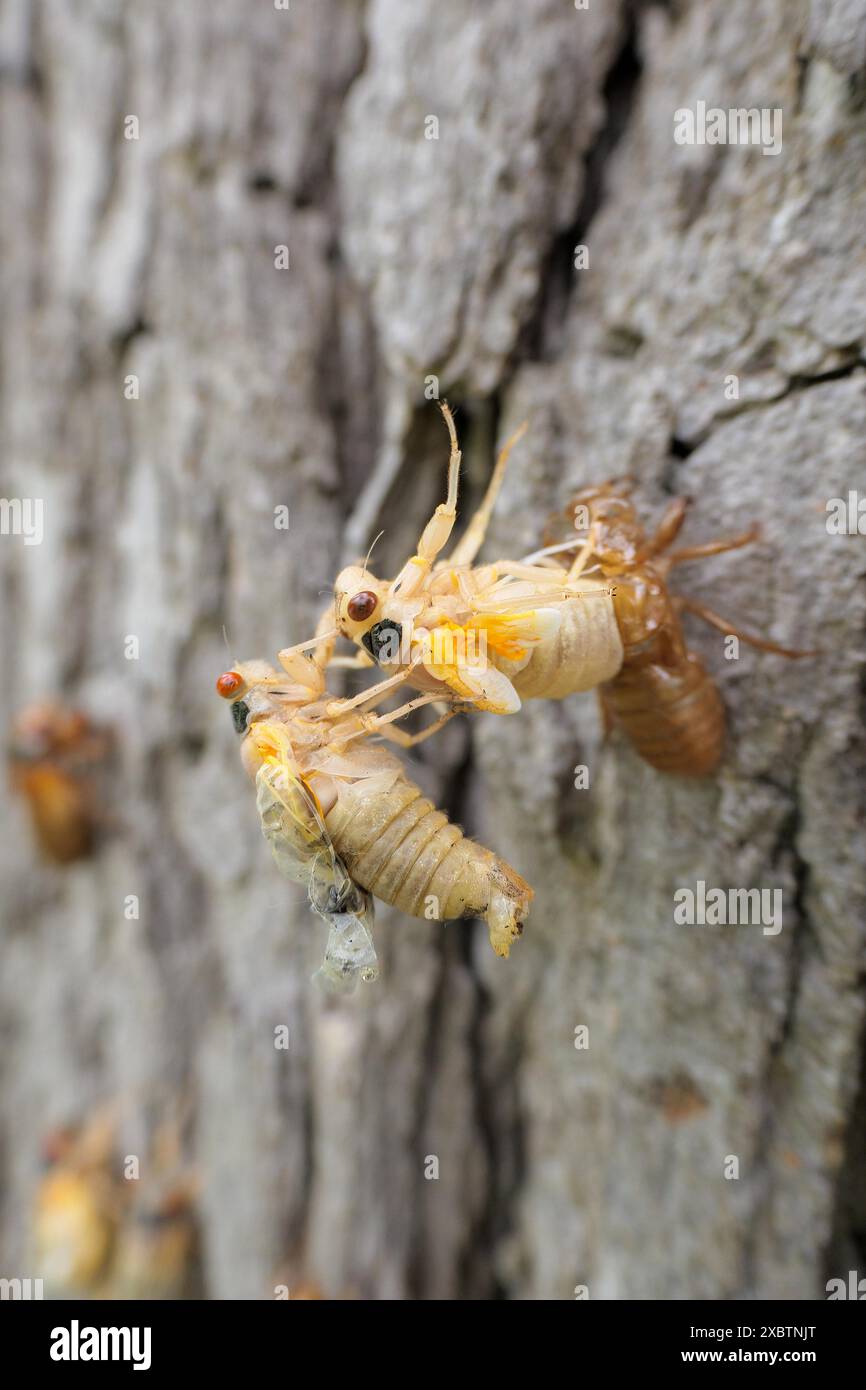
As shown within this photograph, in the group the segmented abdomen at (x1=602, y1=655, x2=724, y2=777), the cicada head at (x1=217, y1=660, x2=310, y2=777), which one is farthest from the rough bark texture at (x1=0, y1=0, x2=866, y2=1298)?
the cicada head at (x1=217, y1=660, x2=310, y2=777)

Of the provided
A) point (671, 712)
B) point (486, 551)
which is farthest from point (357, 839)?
point (486, 551)

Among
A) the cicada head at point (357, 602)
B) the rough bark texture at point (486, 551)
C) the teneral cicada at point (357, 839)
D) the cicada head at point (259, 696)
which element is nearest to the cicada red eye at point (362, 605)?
the cicada head at point (357, 602)

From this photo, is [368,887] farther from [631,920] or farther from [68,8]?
[68,8]

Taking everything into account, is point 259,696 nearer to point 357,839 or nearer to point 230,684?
point 230,684

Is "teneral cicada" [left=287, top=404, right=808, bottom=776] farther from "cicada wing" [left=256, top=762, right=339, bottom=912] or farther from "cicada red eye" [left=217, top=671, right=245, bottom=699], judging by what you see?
"cicada wing" [left=256, top=762, right=339, bottom=912]

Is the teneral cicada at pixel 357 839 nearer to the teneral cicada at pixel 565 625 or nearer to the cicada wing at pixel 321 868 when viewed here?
the cicada wing at pixel 321 868
